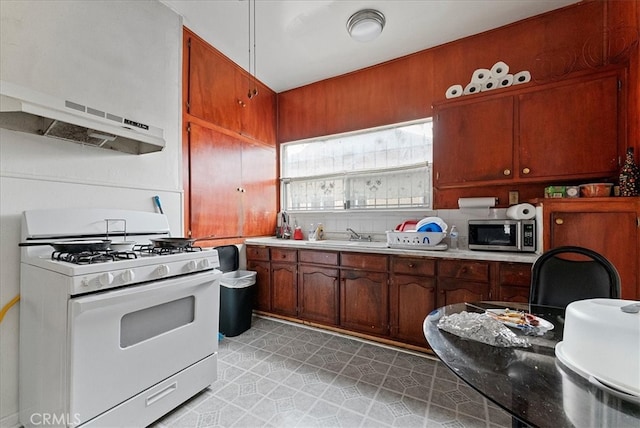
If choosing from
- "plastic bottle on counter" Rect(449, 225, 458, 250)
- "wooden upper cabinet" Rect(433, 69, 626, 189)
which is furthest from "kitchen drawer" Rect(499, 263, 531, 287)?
"wooden upper cabinet" Rect(433, 69, 626, 189)

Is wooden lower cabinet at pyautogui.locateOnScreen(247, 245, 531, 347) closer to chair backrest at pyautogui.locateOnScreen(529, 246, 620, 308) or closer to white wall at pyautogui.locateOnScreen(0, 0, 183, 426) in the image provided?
chair backrest at pyautogui.locateOnScreen(529, 246, 620, 308)

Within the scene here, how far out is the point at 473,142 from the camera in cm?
235

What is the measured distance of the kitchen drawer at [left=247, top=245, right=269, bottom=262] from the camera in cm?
304

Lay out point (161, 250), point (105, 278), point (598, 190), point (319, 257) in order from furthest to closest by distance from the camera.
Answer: point (319, 257) → point (598, 190) → point (161, 250) → point (105, 278)

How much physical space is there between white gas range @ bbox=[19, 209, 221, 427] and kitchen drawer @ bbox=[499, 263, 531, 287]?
212 centimetres

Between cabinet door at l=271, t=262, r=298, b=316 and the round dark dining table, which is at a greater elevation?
the round dark dining table

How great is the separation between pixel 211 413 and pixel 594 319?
1.88 m

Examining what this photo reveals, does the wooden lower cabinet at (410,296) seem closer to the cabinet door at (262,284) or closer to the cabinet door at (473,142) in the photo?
the cabinet door at (473,142)

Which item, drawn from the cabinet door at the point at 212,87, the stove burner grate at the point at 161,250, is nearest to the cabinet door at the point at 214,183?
the cabinet door at the point at 212,87

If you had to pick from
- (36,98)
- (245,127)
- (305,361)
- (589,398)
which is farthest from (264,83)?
(589,398)

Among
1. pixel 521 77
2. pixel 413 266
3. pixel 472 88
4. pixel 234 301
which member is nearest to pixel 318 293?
pixel 234 301

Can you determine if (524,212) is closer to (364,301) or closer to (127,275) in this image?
(364,301)

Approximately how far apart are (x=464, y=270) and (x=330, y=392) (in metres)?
1.38

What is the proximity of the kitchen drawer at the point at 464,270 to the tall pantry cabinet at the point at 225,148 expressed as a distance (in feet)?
7.28
